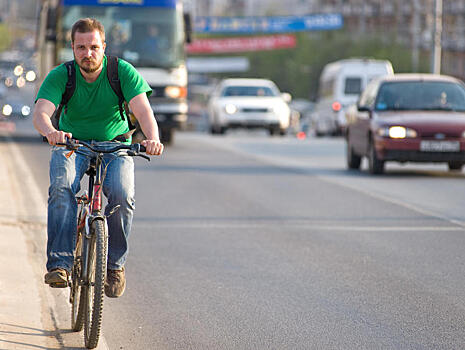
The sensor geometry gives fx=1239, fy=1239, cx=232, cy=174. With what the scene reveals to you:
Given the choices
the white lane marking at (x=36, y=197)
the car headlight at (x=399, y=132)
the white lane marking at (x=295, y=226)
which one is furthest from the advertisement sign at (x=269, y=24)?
the white lane marking at (x=295, y=226)

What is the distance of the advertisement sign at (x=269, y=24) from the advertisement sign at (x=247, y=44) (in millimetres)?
10807

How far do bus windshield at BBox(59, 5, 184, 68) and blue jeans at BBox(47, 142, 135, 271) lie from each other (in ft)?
→ 58.6

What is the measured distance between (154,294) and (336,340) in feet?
6.08

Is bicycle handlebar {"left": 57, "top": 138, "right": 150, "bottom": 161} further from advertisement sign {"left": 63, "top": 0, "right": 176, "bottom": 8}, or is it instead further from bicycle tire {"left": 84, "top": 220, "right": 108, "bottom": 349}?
advertisement sign {"left": 63, "top": 0, "right": 176, "bottom": 8}

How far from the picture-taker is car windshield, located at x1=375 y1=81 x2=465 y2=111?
19141mm

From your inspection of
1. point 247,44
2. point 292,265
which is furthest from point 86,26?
point 247,44

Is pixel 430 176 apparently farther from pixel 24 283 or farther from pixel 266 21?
pixel 266 21

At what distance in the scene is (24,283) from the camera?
7961 mm

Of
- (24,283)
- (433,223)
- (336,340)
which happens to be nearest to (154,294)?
(24,283)

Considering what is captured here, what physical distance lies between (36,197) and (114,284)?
26.1 feet

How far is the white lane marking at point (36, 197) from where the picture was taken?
7.25 metres

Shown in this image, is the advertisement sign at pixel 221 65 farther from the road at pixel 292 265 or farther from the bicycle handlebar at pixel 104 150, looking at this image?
the bicycle handlebar at pixel 104 150

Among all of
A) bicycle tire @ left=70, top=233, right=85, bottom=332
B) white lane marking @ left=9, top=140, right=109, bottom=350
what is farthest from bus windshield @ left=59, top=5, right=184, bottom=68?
bicycle tire @ left=70, top=233, right=85, bottom=332

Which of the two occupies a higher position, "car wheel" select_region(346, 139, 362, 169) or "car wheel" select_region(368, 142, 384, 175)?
"car wheel" select_region(368, 142, 384, 175)
